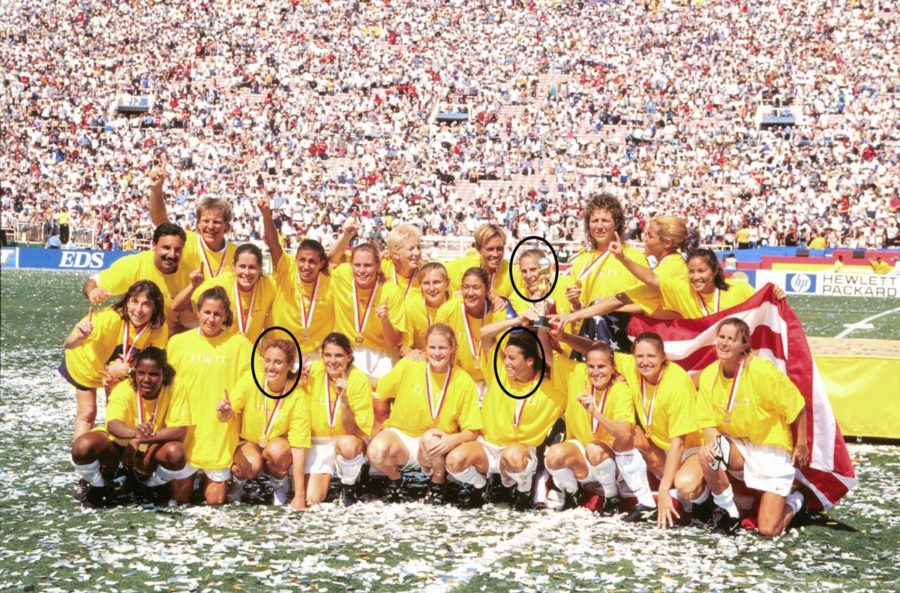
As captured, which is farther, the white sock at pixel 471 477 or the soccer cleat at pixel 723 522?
the white sock at pixel 471 477

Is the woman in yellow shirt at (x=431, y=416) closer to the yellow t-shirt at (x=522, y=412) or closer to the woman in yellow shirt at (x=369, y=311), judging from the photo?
the yellow t-shirt at (x=522, y=412)

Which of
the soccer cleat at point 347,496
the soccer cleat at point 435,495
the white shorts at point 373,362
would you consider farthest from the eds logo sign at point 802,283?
the soccer cleat at point 347,496

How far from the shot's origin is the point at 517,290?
23.1ft

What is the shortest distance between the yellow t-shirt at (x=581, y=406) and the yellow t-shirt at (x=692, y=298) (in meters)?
0.77

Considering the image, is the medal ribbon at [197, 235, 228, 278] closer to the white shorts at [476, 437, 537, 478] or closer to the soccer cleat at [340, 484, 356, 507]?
the soccer cleat at [340, 484, 356, 507]

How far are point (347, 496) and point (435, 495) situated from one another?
59cm

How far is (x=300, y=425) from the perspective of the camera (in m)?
6.46

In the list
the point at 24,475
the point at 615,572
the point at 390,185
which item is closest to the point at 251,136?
the point at 390,185

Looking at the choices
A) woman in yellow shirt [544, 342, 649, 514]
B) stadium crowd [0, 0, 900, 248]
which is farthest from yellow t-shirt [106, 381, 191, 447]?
stadium crowd [0, 0, 900, 248]

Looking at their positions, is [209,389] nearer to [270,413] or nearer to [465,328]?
[270,413]

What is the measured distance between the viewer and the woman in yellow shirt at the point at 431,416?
6484mm

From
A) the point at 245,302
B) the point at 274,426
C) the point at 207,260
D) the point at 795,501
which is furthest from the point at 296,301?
the point at 795,501

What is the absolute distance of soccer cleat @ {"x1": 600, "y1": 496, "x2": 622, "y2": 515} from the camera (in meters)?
6.42

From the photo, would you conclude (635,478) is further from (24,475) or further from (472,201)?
(472,201)
